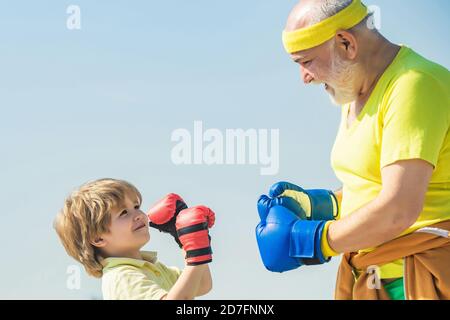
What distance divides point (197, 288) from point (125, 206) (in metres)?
0.52

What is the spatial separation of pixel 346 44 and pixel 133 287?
4.33 feet

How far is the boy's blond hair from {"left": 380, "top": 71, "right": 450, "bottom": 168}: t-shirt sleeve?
141 cm

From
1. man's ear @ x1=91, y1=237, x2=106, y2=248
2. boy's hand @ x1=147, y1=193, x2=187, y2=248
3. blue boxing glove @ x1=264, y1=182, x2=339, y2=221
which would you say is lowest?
man's ear @ x1=91, y1=237, x2=106, y2=248

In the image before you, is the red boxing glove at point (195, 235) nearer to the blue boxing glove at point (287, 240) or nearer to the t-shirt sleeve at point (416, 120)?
the blue boxing glove at point (287, 240)

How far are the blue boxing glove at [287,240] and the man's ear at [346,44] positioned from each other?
0.58m

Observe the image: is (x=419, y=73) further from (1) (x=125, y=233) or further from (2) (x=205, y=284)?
(1) (x=125, y=233)

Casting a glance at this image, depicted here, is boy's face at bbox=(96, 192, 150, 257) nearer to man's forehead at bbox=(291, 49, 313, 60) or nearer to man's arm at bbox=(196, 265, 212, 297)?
man's arm at bbox=(196, 265, 212, 297)

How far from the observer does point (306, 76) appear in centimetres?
270

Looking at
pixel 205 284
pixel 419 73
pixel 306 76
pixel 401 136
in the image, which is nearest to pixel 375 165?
pixel 401 136

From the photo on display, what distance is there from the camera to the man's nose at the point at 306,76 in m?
2.69

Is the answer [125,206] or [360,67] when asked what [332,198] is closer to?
[360,67]

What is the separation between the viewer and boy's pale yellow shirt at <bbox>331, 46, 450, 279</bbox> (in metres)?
2.34

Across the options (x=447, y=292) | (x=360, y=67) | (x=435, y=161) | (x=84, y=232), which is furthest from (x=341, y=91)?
(x=84, y=232)

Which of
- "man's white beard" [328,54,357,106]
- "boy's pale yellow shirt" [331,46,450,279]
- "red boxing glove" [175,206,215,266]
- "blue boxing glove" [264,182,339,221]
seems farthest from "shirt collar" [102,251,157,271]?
"man's white beard" [328,54,357,106]
